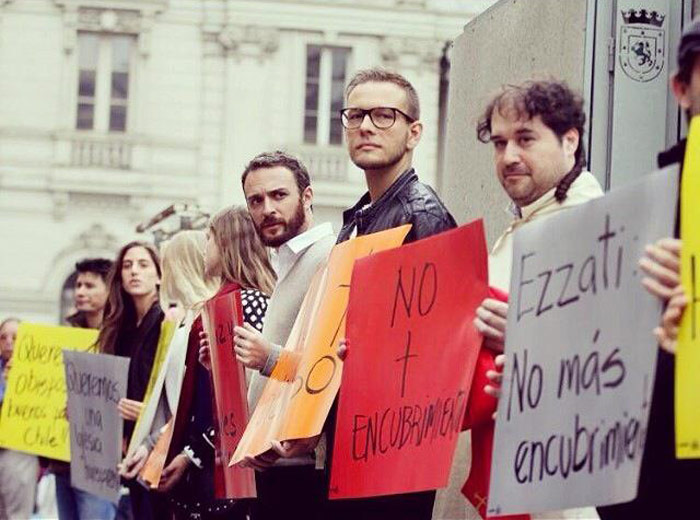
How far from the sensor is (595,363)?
338cm

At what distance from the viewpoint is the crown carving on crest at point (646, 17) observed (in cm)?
566

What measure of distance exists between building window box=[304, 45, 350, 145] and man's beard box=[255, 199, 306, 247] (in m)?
26.1

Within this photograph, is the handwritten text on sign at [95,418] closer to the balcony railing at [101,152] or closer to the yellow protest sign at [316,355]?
the yellow protest sign at [316,355]

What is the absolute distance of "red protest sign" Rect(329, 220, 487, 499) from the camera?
4.07m

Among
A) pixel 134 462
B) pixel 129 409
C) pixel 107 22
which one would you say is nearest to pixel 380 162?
pixel 134 462

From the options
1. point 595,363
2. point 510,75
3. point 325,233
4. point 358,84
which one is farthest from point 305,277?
point 595,363

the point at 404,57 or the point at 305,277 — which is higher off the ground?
the point at 404,57

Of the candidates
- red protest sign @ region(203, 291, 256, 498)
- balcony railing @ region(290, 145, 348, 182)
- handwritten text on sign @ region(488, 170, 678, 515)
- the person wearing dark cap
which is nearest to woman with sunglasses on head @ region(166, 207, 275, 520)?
red protest sign @ region(203, 291, 256, 498)

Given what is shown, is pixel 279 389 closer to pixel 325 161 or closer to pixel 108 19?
pixel 108 19

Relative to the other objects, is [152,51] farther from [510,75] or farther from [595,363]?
[595,363]

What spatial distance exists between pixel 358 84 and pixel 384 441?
3.49ft

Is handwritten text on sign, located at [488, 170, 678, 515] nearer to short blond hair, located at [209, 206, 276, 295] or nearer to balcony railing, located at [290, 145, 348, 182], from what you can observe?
short blond hair, located at [209, 206, 276, 295]

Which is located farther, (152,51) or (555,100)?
(152,51)

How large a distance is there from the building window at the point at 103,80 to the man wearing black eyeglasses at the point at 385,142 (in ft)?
86.6
